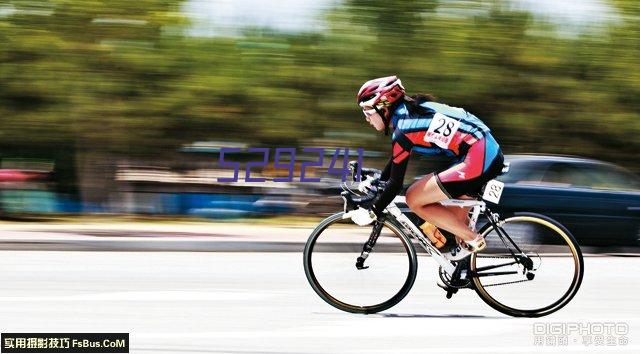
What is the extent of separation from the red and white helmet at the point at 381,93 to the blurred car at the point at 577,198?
5987mm

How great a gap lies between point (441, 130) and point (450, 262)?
964 millimetres

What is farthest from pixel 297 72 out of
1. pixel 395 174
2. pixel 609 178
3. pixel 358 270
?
pixel 395 174

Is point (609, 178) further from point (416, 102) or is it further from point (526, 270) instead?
point (416, 102)

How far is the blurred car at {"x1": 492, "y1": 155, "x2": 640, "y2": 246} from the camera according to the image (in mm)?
12500

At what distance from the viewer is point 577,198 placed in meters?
12.6

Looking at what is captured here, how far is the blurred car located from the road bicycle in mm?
5448

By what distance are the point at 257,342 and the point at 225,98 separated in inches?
533

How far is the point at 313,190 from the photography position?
1948cm

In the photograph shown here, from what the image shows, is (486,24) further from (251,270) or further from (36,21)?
(251,270)

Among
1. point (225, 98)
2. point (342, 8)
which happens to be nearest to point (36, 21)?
point (225, 98)

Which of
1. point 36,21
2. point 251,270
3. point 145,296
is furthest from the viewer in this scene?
point 36,21

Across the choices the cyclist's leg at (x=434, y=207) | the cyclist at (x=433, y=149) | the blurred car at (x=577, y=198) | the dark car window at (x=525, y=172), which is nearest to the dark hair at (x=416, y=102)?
the cyclist at (x=433, y=149)

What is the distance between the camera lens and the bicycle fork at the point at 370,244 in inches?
274
